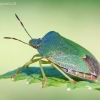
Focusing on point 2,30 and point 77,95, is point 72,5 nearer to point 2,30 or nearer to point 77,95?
point 2,30

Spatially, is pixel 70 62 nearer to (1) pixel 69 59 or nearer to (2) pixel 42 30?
(1) pixel 69 59

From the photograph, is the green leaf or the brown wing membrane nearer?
the green leaf

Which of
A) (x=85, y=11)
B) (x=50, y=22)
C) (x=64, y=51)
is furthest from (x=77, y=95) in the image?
(x=85, y=11)

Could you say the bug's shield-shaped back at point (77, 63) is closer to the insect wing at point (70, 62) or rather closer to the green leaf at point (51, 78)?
the insect wing at point (70, 62)

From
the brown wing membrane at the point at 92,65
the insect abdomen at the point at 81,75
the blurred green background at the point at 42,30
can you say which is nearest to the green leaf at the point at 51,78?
the insect abdomen at the point at 81,75

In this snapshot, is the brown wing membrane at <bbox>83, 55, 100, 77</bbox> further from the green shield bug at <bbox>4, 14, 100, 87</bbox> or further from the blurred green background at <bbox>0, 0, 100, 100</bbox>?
the blurred green background at <bbox>0, 0, 100, 100</bbox>

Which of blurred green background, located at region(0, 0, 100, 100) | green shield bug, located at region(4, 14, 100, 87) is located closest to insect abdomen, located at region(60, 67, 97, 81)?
green shield bug, located at region(4, 14, 100, 87)
